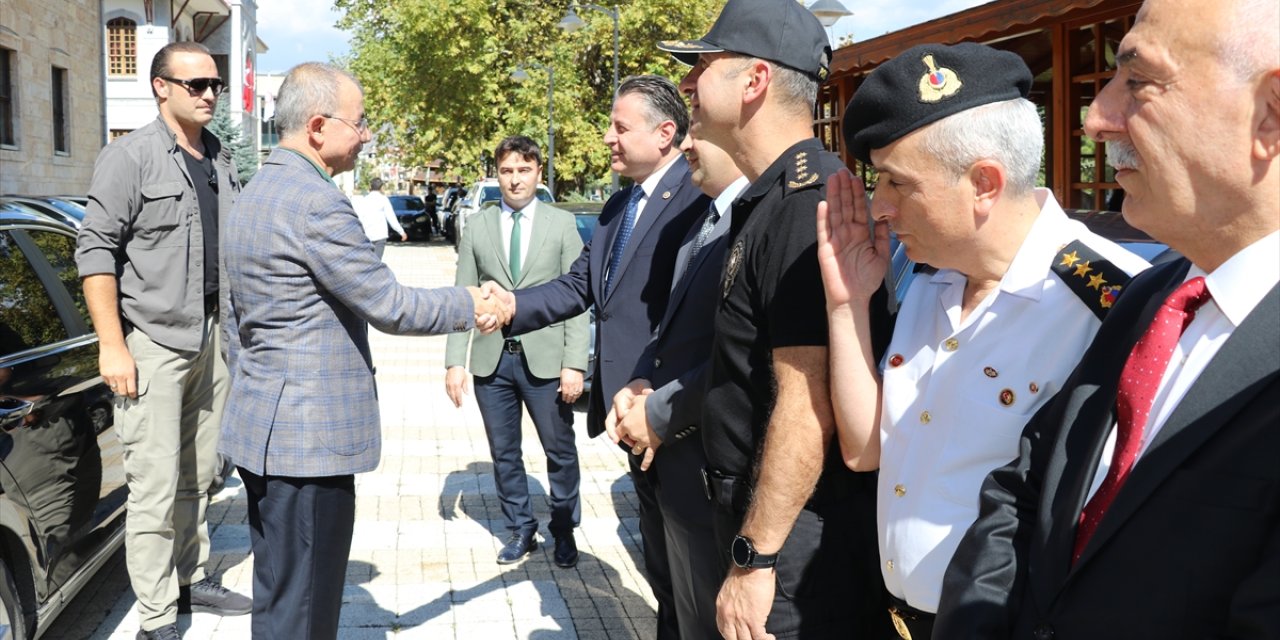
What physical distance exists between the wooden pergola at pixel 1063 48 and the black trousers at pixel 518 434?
12.3 ft

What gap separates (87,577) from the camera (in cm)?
445

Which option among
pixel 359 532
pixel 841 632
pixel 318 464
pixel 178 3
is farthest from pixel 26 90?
pixel 841 632

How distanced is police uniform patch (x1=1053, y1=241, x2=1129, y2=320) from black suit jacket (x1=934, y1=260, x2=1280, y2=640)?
19cm

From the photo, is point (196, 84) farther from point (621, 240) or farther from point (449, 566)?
point (449, 566)

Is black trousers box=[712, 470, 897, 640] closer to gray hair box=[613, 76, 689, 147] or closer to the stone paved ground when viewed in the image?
gray hair box=[613, 76, 689, 147]

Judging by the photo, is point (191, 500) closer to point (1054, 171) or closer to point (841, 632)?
point (841, 632)

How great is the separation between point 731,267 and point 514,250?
351 cm

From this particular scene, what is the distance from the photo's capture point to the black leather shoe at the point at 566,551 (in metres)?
5.59

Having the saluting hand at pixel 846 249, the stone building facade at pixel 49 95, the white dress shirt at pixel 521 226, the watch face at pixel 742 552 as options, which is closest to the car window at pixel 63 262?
the white dress shirt at pixel 521 226

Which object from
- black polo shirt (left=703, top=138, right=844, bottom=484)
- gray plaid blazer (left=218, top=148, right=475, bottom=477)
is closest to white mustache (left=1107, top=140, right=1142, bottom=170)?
black polo shirt (left=703, top=138, right=844, bottom=484)

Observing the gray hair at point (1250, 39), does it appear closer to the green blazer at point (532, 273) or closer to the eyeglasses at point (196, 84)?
the eyeglasses at point (196, 84)

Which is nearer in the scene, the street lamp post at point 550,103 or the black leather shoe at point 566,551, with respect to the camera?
the black leather shoe at point 566,551

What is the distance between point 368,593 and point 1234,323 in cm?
441

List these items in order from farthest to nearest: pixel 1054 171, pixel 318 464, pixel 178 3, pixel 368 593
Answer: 1. pixel 178 3
2. pixel 1054 171
3. pixel 368 593
4. pixel 318 464
